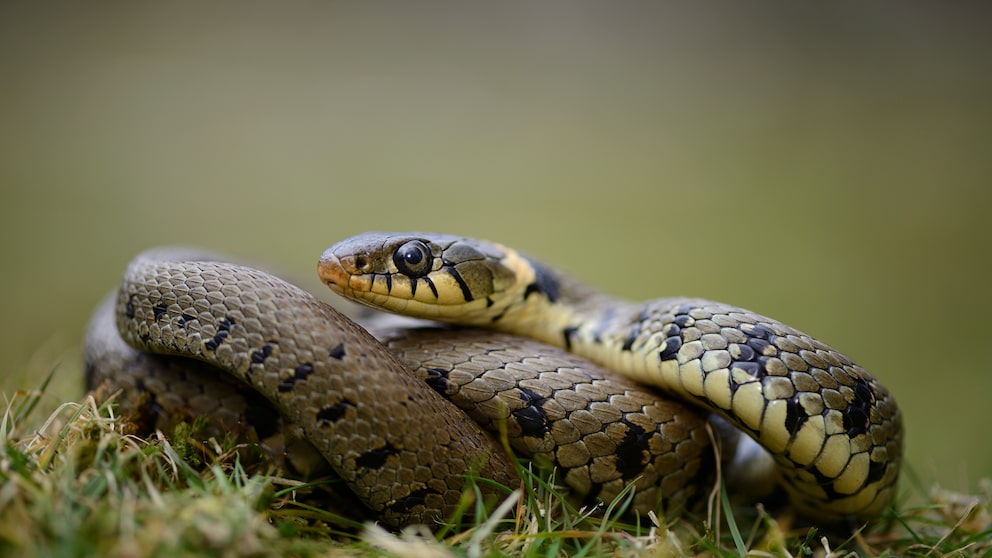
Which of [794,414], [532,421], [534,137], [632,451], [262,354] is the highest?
[534,137]

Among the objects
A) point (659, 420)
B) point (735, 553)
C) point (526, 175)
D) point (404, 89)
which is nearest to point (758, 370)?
point (659, 420)

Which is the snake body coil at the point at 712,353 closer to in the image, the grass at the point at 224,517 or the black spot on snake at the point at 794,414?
the black spot on snake at the point at 794,414

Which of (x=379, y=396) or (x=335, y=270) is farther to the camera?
(x=335, y=270)

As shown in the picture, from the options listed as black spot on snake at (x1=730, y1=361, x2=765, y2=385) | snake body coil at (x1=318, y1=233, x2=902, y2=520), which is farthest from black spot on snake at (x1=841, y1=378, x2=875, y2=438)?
black spot on snake at (x1=730, y1=361, x2=765, y2=385)

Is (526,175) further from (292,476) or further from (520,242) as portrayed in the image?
(292,476)

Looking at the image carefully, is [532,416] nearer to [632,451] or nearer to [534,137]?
[632,451]

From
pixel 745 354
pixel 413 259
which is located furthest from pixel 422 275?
pixel 745 354
